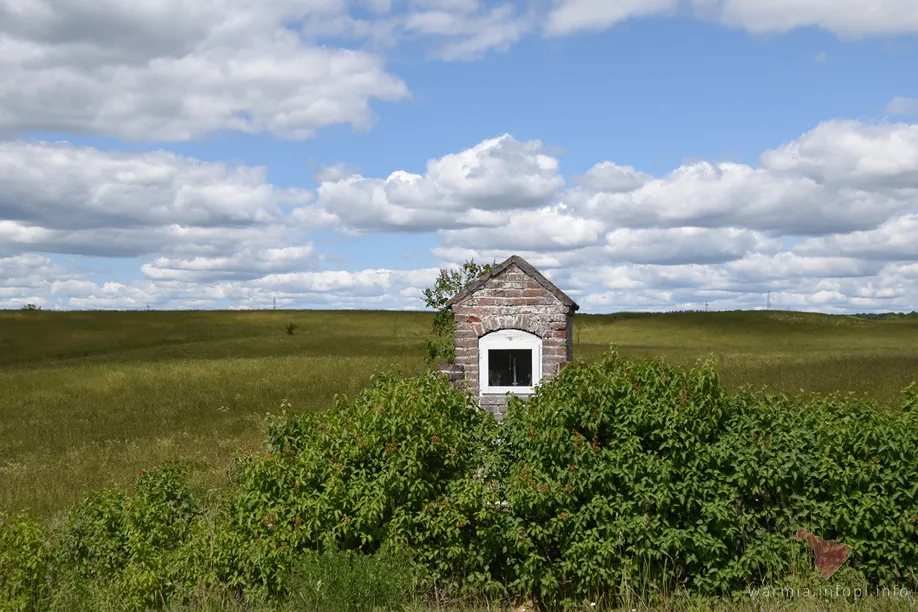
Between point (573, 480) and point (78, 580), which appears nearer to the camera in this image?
point (573, 480)

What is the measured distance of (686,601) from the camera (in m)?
9.46

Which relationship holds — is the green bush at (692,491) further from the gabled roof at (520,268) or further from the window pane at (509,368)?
the window pane at (509,368)

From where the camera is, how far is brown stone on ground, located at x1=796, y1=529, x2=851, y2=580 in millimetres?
9422

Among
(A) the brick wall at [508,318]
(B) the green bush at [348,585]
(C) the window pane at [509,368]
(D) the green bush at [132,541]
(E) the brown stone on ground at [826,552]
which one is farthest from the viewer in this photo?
(C) the window pane at [509,368]

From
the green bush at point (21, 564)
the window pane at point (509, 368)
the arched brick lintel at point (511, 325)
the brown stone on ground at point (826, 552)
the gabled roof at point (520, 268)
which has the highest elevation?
the gabled roof at point (520, 268)

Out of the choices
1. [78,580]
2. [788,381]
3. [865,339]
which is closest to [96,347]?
[788,381]

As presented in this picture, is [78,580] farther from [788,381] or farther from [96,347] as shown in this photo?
[96,347]

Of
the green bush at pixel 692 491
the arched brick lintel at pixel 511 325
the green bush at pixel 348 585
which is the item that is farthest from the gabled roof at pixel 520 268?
the green bush at pixel 348 585

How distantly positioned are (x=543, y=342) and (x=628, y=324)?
6496 cm

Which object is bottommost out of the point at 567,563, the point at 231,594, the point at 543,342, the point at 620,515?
the point at 231,594

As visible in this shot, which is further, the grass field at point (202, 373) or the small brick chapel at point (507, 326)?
the grass field at point (202, 373)

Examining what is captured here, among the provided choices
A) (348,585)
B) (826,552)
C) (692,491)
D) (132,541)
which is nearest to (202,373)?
(132,541)

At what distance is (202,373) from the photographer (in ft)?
123

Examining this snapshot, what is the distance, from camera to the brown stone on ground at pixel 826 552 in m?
9.42
